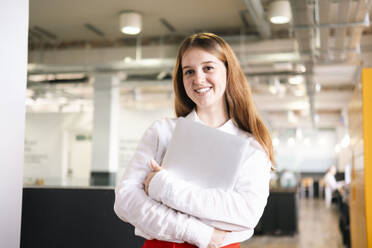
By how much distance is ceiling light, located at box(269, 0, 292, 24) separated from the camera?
605 cm

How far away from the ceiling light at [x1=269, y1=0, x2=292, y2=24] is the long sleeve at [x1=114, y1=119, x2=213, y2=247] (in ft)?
16.9

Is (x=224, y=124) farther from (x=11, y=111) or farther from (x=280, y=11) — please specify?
(x=280, y=11)

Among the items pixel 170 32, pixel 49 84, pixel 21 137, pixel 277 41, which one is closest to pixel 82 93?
pixel 49 84

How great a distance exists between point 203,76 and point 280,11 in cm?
498

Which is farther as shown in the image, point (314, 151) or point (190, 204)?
point (314, 151)

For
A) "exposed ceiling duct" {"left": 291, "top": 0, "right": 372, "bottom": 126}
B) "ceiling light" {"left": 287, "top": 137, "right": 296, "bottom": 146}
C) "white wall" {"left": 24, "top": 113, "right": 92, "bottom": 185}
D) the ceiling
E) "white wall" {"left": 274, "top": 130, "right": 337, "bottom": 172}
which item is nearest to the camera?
"exposed ceiling duct" {"left": 291, "top": 0, "right": 372, "bottom": 126}

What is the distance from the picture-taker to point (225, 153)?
4.42 ft

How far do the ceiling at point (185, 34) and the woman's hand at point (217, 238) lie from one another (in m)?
4.00

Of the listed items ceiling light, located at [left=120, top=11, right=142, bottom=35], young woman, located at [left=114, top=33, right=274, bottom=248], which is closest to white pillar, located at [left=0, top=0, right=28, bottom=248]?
young woman, located at [left=114, top=33, right=274, bottom=248]

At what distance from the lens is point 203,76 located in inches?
56.9

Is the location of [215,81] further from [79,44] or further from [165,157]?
[79,44]

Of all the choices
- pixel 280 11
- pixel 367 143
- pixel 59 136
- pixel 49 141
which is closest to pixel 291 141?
pixel 59 136

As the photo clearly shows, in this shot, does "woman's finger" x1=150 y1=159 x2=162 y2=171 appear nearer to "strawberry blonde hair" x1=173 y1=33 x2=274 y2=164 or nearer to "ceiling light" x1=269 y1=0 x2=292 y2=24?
"strawberry blonde hair" x1=173 y1=33 x2=274 y2=164

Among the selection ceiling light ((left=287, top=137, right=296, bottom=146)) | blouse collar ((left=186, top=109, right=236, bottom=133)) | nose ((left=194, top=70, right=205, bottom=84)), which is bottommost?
blouse collar ((left=186, top=109, right=236, bottom=133))
